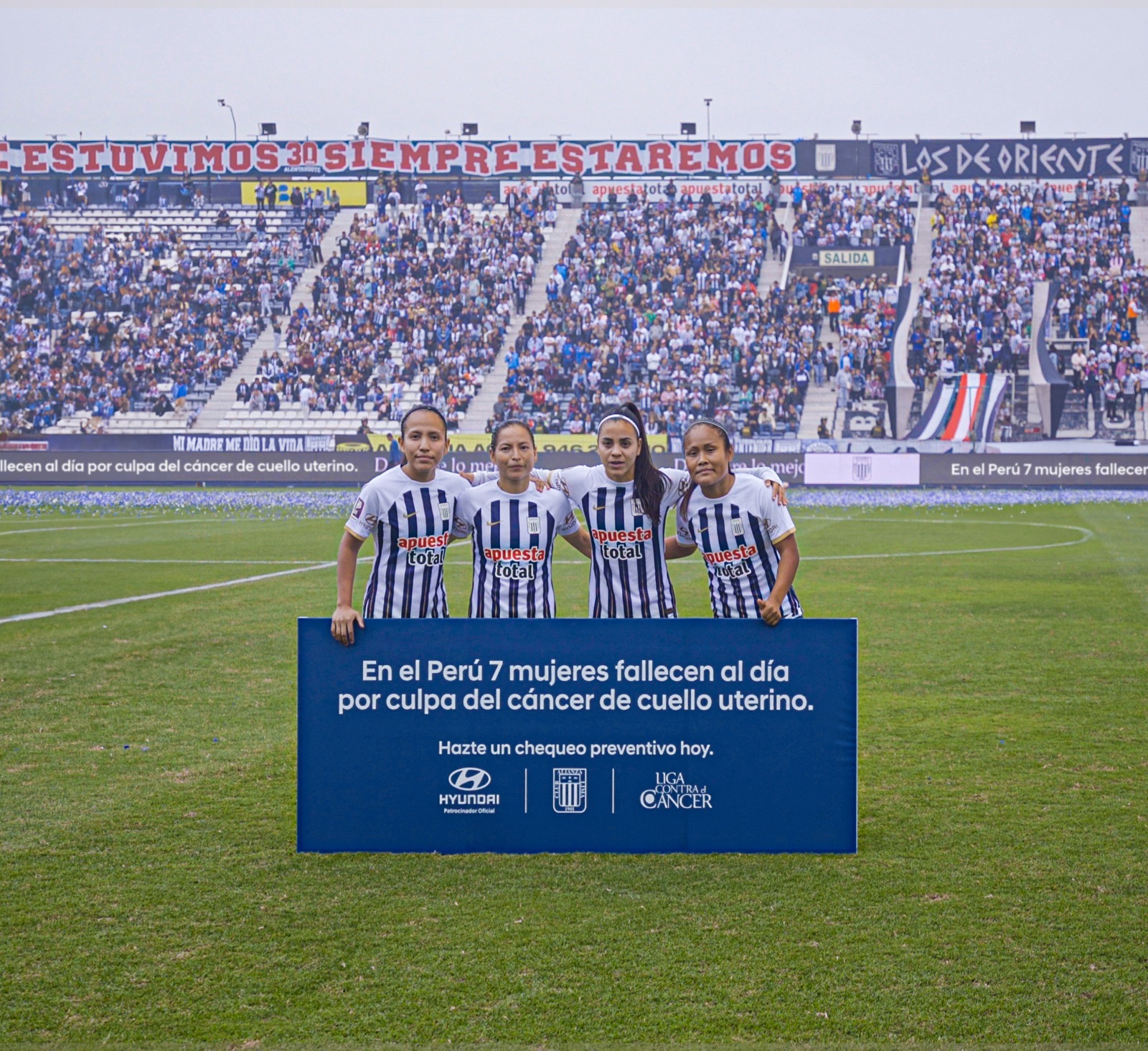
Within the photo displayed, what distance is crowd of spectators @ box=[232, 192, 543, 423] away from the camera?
39625mm

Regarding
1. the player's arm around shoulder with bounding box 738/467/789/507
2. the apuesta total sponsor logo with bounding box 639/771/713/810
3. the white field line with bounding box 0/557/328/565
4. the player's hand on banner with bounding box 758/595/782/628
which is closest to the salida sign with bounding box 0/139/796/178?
the white field line with bounding box 0/557/328/565

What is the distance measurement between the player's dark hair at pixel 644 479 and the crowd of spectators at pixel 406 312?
32.6m

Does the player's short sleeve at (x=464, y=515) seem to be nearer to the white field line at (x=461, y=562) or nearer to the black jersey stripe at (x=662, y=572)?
the black jersey stripe at (x=662, y=572)

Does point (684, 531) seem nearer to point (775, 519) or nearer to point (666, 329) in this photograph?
point (775, 519)

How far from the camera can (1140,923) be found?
15.1ft

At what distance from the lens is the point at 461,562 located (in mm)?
17359

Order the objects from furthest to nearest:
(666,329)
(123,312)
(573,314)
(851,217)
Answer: (851,217)
(123,312)
(573,314)
(666,329)

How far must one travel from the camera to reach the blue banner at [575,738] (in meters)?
5.39

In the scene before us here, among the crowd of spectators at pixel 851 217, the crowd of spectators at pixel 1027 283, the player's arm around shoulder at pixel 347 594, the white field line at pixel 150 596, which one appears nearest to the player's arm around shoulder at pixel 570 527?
the player's arm around shoulder at pixel 347 594

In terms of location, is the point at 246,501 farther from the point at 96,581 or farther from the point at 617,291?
the point at 617,291

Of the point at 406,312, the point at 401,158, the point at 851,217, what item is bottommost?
the point at 406,312

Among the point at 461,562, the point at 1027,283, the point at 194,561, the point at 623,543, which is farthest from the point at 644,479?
the point at 1027,283

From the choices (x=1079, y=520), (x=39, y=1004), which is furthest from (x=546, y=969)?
(x=1079, y=520)

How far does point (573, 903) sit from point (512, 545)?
1820 millimetres
